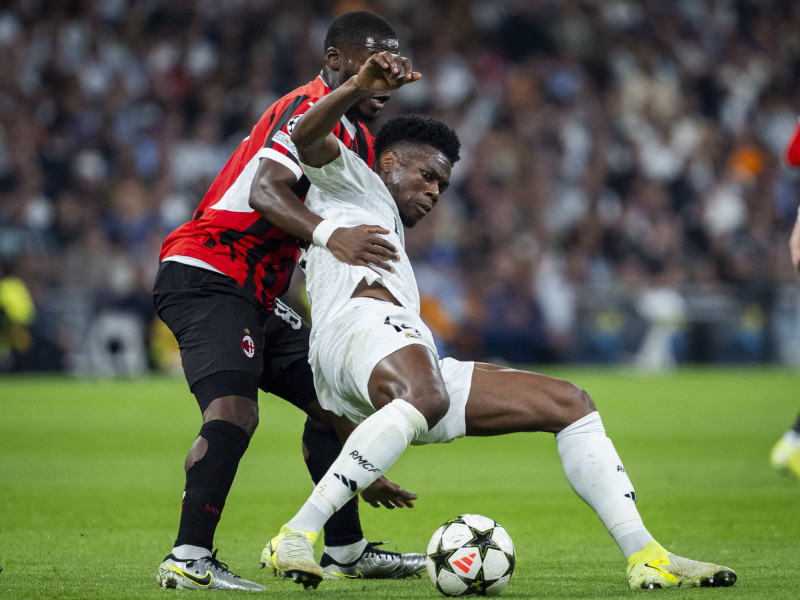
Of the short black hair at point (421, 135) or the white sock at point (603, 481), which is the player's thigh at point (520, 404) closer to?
the white sock at point (603, 481)

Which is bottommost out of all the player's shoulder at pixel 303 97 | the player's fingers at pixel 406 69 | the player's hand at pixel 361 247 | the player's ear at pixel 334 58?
the player's hand at pixel 361 247

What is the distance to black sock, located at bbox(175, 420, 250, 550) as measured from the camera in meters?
4.54

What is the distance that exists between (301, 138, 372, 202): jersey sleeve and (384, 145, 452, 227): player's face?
0.76 feet

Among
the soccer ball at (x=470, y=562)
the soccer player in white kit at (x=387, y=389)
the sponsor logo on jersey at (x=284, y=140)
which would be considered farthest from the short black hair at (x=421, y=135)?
the soccer ball at (x=470, y=562)

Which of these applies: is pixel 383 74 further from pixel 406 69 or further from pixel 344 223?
pixel 344 223

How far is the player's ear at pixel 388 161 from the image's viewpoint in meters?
5.06

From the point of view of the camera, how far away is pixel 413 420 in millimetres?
4184

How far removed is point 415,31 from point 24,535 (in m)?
17.6

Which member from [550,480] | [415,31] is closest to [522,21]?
[415,31]

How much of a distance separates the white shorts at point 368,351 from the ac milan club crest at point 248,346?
0.32m

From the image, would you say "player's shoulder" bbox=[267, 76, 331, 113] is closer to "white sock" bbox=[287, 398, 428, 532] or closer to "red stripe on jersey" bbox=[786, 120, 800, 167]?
"white sock" bbox=[287, 398, 428, 532]

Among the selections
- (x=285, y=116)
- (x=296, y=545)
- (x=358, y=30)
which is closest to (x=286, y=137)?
(x=285, y=116)

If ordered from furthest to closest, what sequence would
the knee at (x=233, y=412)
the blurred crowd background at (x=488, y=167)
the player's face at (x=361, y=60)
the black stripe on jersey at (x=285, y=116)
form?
1. the blurred crowd background at (x=488, y=167)
2. the player's face at (x=361, y=60)
3. the black stripe on jersey at (x=285, y=116)
4. the knee at (x=233, y=412)

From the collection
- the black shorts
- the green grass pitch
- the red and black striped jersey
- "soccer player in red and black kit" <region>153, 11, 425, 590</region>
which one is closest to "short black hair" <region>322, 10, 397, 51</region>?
"soccer player in red and black kit" <region>153, 11, 425, 590</region>
